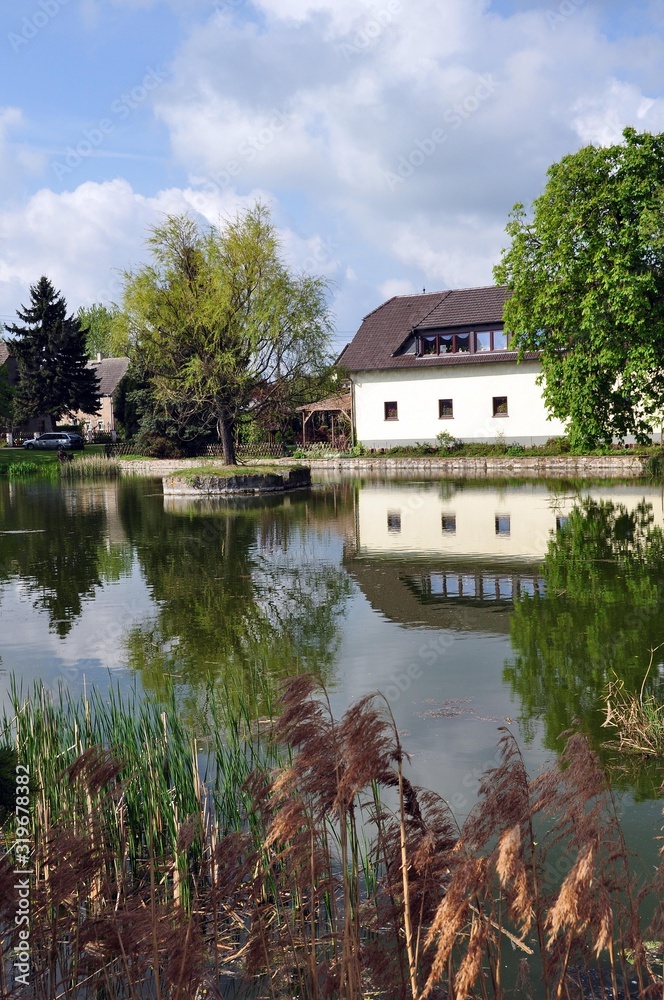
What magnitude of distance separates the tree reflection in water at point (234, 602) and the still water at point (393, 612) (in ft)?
0.16

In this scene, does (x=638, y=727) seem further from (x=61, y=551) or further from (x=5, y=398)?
(x=5, y=398)

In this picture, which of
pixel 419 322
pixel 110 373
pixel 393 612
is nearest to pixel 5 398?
pixel 110 373

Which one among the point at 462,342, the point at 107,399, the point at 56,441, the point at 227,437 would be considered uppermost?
the point at 107,399

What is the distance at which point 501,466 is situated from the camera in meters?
41.5

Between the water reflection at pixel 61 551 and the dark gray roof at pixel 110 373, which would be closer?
the water reflection at pixel 61 551

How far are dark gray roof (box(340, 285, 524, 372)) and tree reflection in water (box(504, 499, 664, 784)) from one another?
1263 inches

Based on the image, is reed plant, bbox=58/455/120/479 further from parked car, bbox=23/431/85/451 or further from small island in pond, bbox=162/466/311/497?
small island in pond, bbox=162/466/311/497

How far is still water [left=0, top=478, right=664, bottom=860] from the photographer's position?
7.92m

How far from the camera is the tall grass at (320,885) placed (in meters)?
3.02

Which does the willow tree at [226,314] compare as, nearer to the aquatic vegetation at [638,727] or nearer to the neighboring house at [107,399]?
the aquatic vegetation at [638,727]

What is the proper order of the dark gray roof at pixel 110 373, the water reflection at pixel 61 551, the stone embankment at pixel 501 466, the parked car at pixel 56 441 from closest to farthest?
1. the water reflection at pixel 61 551
2. the stone embankment at pixel 501 466
3. the parked car at pixel 56 441
4. the dark gray roof at pixel 110 373

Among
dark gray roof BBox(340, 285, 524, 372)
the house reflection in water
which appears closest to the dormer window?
dark gray roof BBox(340, 285, 524, 372)

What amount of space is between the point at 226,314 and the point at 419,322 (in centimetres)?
1800

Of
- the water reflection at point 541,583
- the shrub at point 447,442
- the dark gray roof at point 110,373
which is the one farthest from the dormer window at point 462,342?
the dark gray roof at point 110,373
